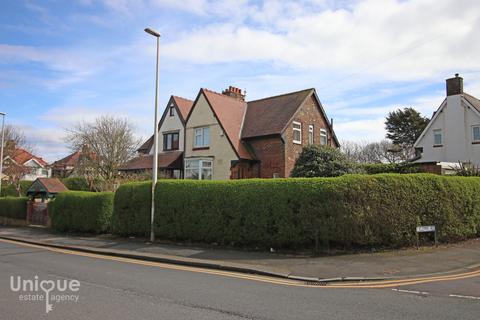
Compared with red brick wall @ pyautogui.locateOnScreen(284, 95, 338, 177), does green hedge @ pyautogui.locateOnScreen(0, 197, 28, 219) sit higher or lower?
lower

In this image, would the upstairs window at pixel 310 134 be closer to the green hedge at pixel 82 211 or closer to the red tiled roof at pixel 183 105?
the red tiled roof at pixel 183 105

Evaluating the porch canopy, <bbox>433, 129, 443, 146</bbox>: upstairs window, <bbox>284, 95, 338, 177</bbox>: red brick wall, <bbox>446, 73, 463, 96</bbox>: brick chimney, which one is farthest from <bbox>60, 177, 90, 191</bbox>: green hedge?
<bbox>446, 73, 463, 96</bbox>: brick chimney

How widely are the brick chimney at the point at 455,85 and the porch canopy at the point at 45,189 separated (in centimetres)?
3276

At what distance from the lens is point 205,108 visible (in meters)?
29.9

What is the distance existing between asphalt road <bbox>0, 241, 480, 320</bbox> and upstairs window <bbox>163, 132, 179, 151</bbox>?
23300mm

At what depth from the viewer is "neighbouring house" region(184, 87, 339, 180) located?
1064 inches

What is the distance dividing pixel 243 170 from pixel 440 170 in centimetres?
1294

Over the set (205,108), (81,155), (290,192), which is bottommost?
(290,192)

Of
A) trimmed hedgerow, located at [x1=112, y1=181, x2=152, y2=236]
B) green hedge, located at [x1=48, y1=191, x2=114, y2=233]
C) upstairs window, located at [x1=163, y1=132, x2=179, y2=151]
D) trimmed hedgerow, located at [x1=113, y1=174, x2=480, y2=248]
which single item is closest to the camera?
trimmed hedgerow, located at [x1=113, y1=174, x2=480, y2=248]

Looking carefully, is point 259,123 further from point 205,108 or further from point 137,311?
point 137,311

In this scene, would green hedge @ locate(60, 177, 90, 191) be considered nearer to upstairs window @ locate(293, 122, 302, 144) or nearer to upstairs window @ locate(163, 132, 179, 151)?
upstairs window @ locate(163, 132, 179, 151)

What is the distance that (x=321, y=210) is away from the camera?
12.4 meters

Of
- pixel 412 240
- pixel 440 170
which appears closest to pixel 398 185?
pixel 412 240

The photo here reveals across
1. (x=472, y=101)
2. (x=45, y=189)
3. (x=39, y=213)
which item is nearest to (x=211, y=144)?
(x=45, y=189)
